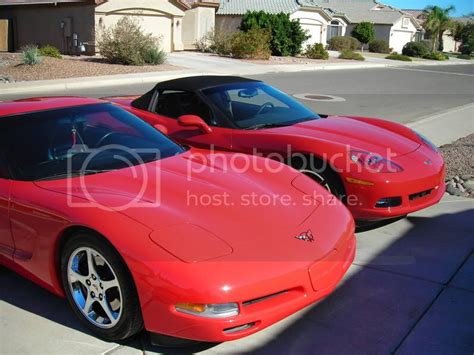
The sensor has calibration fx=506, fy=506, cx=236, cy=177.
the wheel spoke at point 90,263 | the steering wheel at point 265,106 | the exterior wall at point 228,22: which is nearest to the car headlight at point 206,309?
the wheel spoke at point 90,263

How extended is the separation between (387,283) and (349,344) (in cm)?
93

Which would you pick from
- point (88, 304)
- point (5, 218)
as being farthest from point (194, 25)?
point (88, 304)

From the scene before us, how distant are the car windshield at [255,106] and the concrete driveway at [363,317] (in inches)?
71.4

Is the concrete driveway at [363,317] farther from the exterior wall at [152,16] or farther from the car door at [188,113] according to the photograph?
the exterior wall at [152,16]

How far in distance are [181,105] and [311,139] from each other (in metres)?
1.68

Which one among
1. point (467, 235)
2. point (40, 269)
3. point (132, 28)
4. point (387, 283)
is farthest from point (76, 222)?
point (132, 28)

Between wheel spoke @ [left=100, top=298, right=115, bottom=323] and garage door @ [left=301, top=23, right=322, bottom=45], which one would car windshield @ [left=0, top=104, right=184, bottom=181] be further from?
garage door @ [left=301, top=23, right=322, bottom=45]

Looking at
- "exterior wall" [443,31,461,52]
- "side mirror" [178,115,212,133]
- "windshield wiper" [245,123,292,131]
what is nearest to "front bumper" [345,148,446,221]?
"windshield wiper" [245,123,292,131]

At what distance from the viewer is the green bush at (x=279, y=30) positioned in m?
A: 35.3

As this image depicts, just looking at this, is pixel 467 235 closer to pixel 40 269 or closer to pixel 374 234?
pixel 374 234

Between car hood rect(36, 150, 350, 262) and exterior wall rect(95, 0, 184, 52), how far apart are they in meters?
25.8

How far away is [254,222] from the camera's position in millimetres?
3223

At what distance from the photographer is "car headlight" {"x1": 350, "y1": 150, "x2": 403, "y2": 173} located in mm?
4680

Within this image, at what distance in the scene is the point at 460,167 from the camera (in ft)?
22.8
